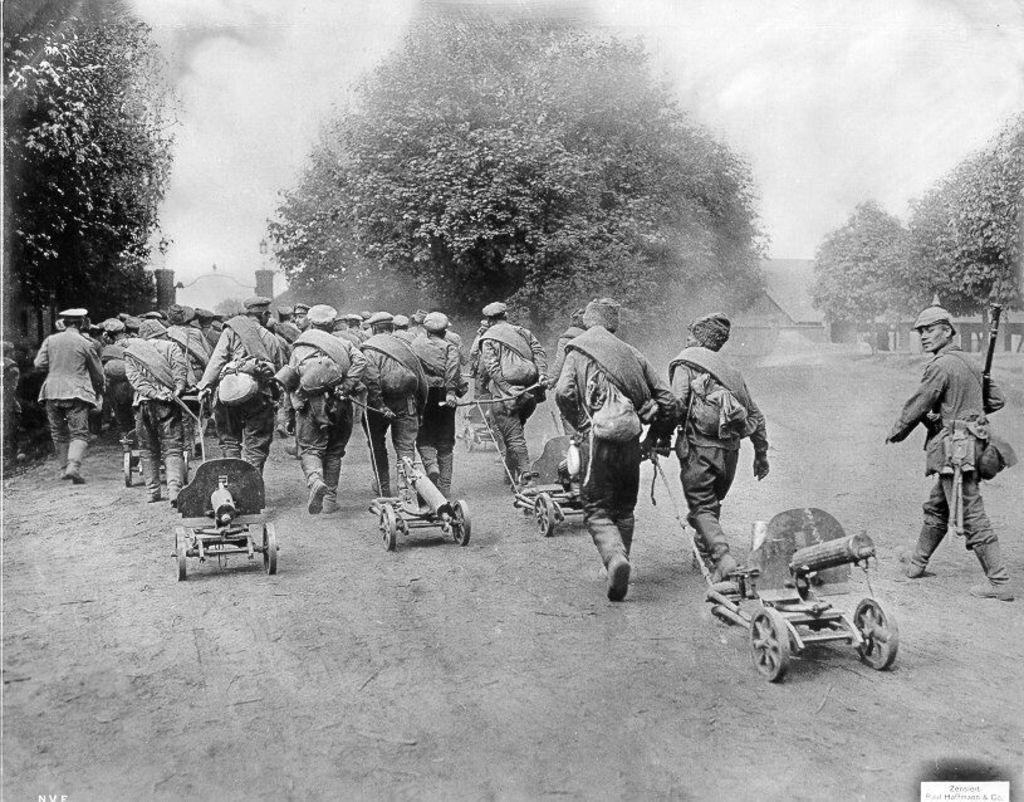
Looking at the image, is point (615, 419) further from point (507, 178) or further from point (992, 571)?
point (507, 178)

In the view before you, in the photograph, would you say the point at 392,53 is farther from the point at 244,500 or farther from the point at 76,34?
the point at 244,500

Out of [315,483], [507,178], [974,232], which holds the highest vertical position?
[507,178]

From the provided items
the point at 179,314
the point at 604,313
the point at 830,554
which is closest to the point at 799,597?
the point at 830,554

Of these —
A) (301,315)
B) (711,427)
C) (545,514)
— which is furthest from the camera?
(301,315)

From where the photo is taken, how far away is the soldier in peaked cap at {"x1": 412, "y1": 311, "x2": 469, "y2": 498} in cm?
886

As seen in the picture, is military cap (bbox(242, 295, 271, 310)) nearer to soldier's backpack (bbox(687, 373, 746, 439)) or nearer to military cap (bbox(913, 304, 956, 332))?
soldier's backpack (bbox(687, 373, 746, 439))

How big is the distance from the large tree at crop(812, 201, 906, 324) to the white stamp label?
749cm

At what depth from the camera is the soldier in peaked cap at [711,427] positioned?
5660mm

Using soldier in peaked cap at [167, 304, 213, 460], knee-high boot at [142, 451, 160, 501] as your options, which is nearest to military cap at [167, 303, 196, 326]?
soldier in peaked cap at [167, 304, 213, 460]

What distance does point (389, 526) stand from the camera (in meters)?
6.93

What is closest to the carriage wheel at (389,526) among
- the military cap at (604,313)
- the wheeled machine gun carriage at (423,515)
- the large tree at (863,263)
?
the wheeled machine gun carriage at (423,515)

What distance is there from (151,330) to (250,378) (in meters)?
1.67

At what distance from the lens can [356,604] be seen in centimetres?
560

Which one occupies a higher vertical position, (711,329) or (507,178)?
(507,178)
